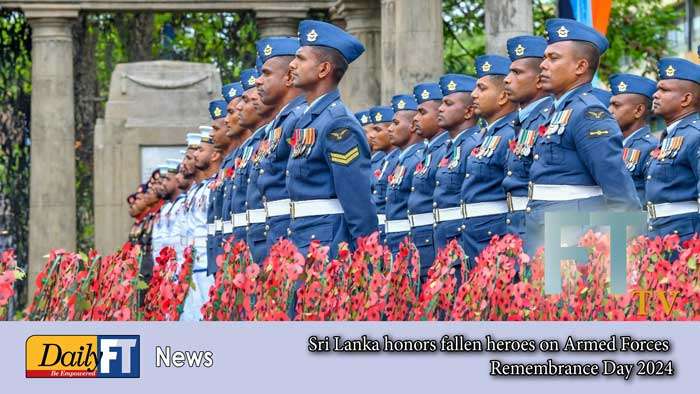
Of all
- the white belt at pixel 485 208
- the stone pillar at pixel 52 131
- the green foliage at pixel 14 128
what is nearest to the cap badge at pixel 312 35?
the white belt at pixel 485 208

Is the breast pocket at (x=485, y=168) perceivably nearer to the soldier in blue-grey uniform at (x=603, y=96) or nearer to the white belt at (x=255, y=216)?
the soldier in blue-grey uniform at (x=603, y=96)

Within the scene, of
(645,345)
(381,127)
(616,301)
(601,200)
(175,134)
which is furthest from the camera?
(175,134)

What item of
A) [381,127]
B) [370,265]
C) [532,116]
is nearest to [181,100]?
[381,127]

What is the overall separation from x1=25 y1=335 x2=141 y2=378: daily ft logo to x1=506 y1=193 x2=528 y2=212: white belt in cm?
499

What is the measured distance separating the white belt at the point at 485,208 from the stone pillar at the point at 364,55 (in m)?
14.6

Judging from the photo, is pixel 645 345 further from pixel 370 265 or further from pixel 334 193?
pixel 334 193

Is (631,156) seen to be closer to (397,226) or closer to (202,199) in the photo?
(397,226)

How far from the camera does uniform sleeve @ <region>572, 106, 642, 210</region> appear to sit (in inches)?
435

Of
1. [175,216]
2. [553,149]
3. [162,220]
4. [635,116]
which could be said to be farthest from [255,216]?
[162,220]

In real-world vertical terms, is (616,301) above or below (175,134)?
below

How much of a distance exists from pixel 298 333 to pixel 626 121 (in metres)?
7.42

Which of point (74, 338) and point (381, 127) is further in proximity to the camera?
point (381, 127)

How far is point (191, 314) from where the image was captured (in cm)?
1477

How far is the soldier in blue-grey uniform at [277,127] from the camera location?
1220cm
